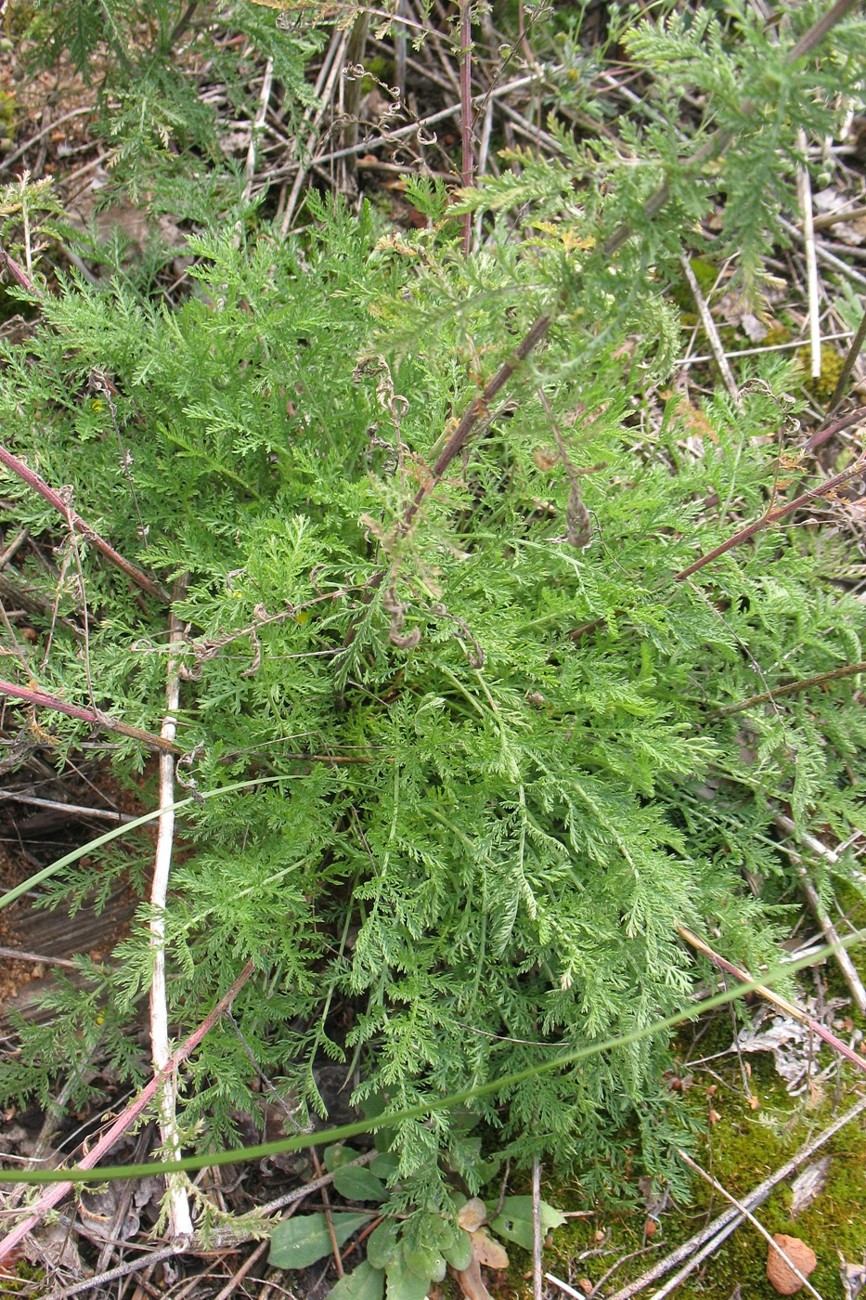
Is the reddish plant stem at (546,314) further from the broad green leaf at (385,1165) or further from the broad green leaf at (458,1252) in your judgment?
the broad green leaf at (458,1252)

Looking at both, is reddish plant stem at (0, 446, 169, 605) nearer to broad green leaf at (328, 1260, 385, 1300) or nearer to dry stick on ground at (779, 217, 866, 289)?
broad green leaf at (328, 1260, 385, 1300)

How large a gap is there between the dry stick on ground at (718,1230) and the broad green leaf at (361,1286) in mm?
527

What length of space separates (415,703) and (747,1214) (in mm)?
1417

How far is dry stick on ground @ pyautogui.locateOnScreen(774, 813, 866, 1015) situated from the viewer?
2.43 meters

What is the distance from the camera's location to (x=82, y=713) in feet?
5.53

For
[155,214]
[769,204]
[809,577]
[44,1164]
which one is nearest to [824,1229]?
[809,577]

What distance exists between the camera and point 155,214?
2627mm

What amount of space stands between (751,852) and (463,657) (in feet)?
2.92

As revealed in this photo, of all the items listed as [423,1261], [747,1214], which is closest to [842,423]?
[747,1214]

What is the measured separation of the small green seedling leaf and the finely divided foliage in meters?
0.11

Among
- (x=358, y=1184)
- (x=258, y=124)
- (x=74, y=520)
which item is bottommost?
(x=358, y=1184)

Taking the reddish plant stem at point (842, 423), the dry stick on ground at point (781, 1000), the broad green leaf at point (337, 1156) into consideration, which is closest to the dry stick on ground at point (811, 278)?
the reddish plant stem at point (842, 423)

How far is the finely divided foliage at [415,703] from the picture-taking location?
200 cm

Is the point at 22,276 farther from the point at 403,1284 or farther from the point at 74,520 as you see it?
the point at 403,1284
